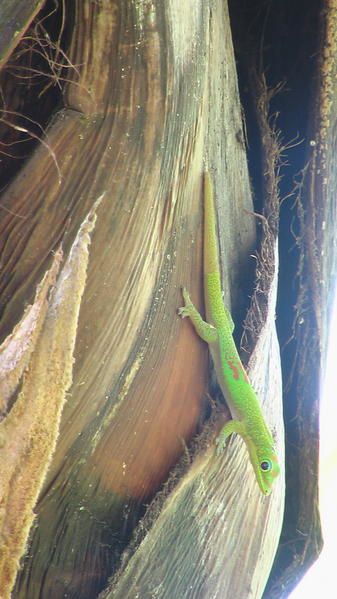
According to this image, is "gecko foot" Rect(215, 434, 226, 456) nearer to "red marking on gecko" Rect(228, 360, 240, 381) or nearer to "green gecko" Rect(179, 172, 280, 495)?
"green gecko" Rect(179, 172, 280, 495)

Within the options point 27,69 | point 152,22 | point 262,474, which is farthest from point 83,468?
point 152,22

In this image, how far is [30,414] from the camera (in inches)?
60.9

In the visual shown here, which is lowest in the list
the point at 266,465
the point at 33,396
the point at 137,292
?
the point at 266,465

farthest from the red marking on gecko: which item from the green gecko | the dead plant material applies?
the dead plant material

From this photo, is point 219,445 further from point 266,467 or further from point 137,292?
point 137,292

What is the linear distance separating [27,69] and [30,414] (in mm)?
857

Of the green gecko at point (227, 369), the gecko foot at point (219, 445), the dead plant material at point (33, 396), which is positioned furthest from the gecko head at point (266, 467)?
the dead plant material at point (33, 396)

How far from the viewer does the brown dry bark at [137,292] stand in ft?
5.33

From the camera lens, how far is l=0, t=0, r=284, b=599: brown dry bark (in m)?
1.62

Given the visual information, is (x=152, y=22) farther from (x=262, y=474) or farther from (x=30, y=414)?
(x=262, y=474)

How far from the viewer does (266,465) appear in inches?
98.3

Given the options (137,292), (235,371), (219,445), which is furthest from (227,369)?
(137,292)

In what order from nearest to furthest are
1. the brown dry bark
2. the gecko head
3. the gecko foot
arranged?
the brown dry bark < the gecko foot < the gecko head

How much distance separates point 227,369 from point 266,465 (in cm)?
41
